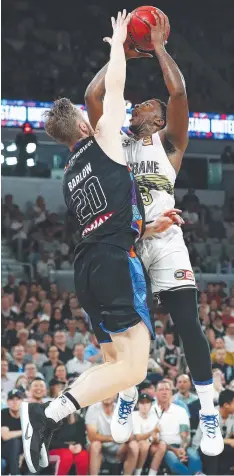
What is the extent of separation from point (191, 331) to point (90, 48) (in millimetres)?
15891

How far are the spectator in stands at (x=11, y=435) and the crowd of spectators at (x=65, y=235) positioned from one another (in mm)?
6307

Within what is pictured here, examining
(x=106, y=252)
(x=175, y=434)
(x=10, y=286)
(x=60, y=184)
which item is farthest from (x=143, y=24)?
(x=60, y=184)

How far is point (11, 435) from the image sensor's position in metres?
9.72

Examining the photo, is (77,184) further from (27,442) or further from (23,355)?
(23,355)

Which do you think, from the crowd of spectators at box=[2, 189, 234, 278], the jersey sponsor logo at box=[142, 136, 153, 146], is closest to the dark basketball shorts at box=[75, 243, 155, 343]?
the jersey sponsor logo at box=[142, 136, 153, 146]

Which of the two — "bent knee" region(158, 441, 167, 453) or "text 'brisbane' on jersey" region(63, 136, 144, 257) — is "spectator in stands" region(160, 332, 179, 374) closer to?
"bent knee" region(158, 441, 167, 453)

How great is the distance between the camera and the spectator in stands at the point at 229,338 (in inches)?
516

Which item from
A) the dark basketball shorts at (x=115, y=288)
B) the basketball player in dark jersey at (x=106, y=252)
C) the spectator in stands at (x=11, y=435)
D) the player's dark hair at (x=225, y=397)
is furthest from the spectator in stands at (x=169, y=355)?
the dark basketball shorts at (x=115, y=288)

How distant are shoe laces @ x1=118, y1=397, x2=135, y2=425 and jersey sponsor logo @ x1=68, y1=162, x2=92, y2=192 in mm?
1449

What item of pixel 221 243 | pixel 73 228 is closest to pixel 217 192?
pixel 221 243

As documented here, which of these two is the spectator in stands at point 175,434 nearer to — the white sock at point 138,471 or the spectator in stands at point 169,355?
the white sock at point 138,471

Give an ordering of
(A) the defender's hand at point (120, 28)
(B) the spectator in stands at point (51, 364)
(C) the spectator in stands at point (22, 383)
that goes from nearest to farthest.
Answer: (A) the defender's hand at point (120, 28), (C) the spectator in stands at point (22, 383), (B) the spectator in stands at point (51, 364)

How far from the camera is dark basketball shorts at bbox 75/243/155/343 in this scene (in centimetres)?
500

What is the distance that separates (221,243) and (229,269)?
1153mm
